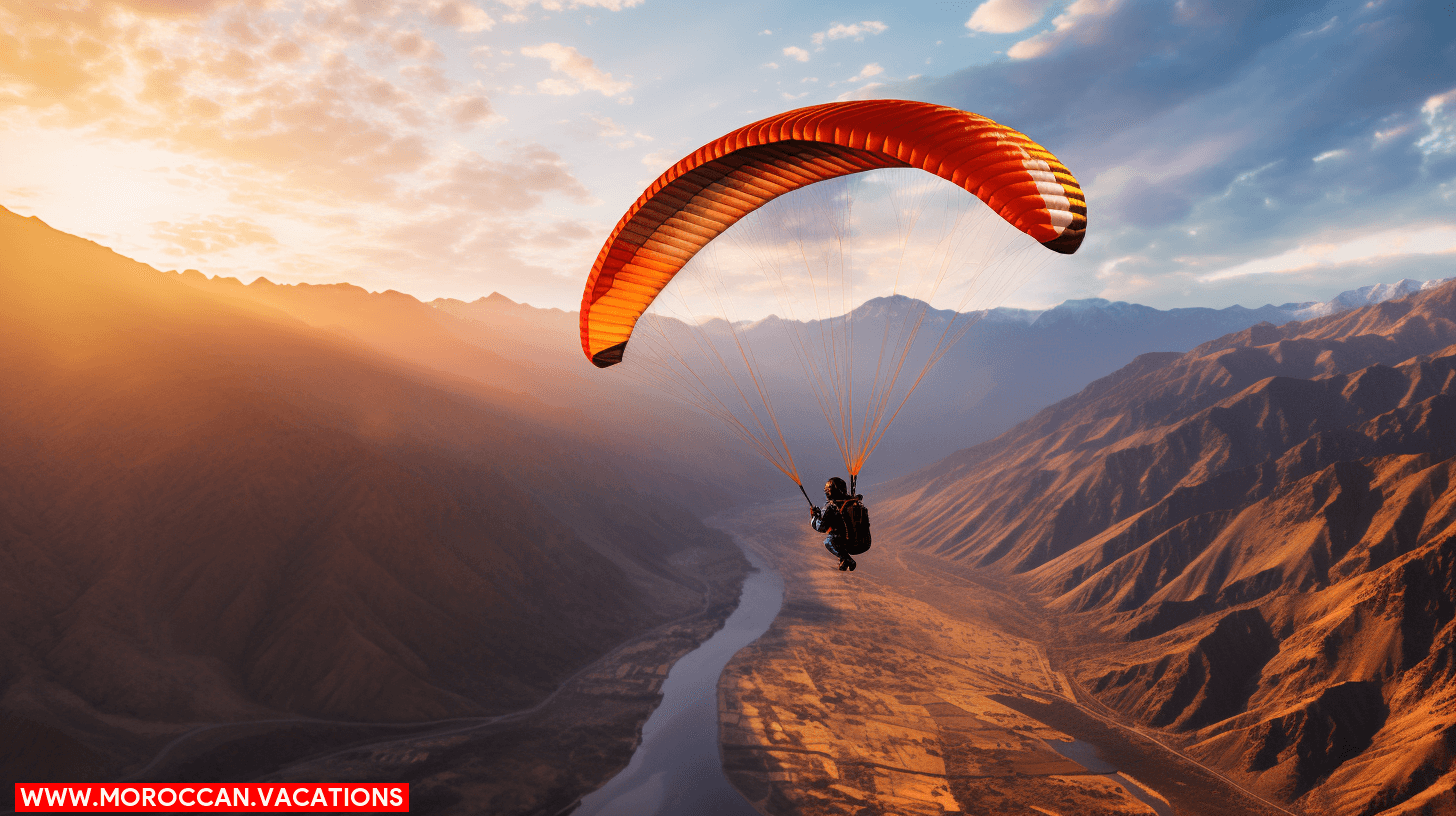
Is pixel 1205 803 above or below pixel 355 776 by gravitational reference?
below

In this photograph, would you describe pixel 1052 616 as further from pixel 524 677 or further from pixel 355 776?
pixel 355 776

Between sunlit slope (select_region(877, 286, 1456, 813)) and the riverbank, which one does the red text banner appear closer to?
the riverbank

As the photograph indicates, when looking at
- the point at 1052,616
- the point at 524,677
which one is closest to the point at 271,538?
the point at 524,677

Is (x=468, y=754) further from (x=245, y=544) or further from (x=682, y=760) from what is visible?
(x=245, y=544)

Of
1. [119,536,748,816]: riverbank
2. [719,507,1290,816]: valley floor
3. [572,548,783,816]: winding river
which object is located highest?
[119,536,748,816]: riverbank

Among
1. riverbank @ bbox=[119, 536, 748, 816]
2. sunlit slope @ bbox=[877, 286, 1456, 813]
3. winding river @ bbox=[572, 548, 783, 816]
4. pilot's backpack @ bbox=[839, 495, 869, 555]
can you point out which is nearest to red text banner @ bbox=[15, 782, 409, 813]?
riverbank @ bbox=[119, 536, 748, 816]

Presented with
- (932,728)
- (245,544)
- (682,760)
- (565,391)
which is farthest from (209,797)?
(565,391)
